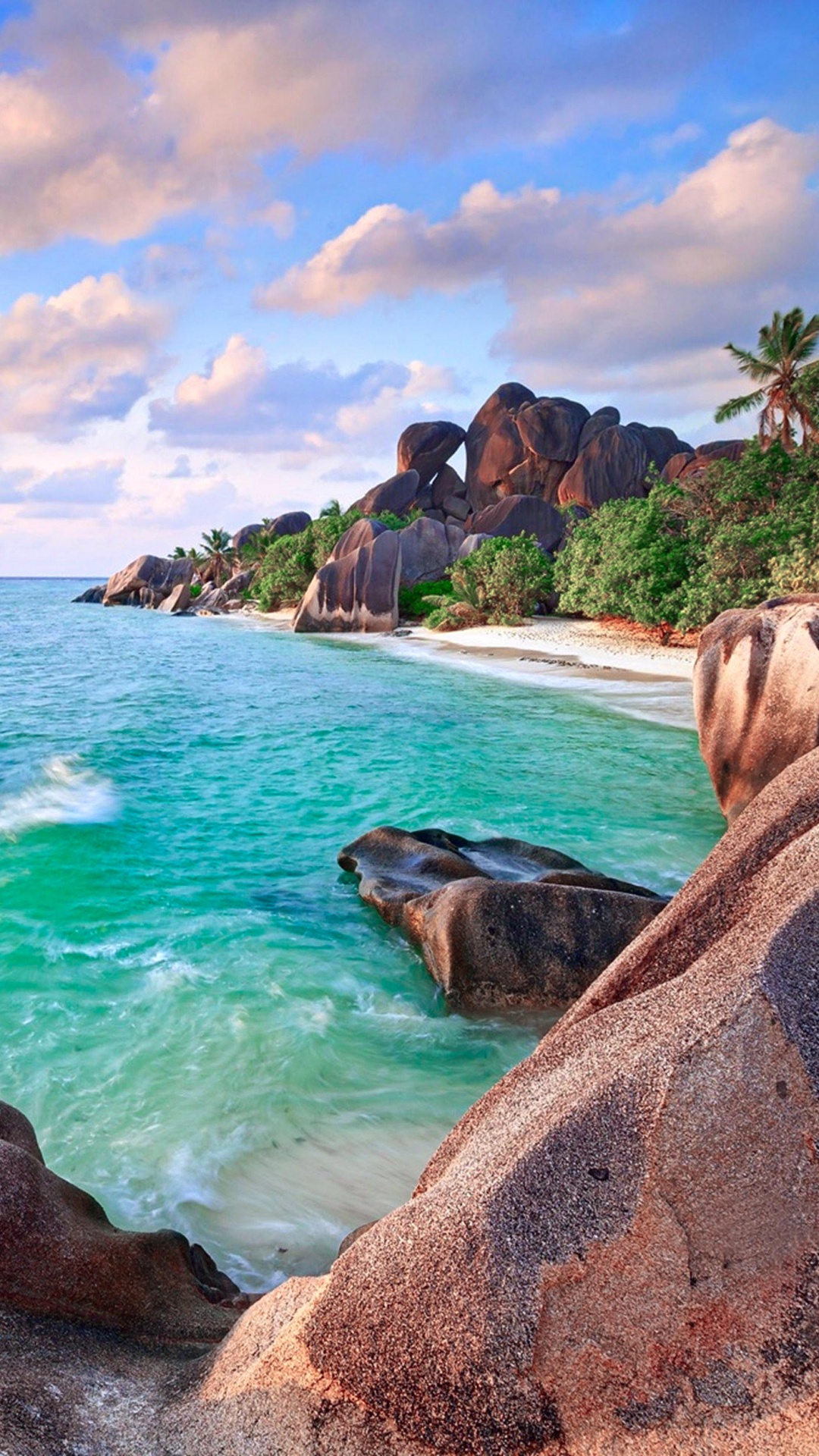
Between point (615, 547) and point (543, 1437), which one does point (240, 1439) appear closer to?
point (543, 1437)

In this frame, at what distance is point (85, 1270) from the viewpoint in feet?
9.51

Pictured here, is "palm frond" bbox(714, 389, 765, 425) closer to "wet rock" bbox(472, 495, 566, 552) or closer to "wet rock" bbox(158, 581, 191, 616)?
"wet rock" bbox(472, 495, 566, 552)

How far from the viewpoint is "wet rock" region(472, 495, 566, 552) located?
4706 centimetres

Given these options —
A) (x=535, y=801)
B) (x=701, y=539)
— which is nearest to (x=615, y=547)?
(x=701, y=539)

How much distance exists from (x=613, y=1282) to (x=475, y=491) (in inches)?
2551

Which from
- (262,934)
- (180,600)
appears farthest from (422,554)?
(262,934)

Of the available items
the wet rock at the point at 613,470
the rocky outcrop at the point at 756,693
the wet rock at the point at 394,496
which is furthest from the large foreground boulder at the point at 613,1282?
the wet rock at the point at 394,496

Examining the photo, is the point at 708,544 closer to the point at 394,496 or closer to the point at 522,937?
the point at 522,937

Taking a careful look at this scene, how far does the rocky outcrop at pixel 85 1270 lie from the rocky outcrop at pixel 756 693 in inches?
308

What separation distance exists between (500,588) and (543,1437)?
114ft

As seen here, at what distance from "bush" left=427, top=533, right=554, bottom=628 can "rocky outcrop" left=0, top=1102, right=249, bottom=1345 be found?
33045mm

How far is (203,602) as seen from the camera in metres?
68.6

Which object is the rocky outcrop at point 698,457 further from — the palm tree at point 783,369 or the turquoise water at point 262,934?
the turquoise water at point 262,934

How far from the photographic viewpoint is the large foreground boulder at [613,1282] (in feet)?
6.06
